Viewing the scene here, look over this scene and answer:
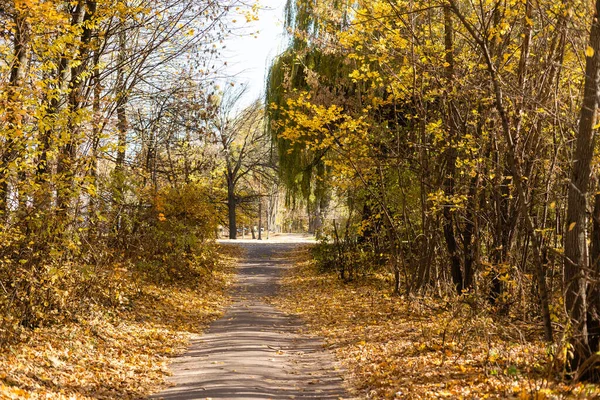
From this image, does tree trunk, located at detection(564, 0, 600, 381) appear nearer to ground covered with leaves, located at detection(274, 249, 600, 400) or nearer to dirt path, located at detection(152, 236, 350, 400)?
ground covered with leaves, located at detection(274, 249, 600, 400)

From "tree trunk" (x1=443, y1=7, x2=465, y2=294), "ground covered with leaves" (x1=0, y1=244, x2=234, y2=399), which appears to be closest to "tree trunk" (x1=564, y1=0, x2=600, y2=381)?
"tree trunk" (x1=443, y1=7, x2=465, y2=294)

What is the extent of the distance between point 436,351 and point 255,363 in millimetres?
2283

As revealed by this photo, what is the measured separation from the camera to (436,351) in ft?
27.8

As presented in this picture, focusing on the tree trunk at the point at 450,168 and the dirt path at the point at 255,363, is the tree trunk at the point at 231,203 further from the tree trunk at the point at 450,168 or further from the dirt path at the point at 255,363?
the tree trunk at the point at 450,168

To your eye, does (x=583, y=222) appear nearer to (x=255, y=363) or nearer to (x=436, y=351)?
(x=436, y=351)

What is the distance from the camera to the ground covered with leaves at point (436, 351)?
6316mm

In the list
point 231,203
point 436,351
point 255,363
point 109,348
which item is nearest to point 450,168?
point 436,351

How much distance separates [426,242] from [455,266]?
865 mm

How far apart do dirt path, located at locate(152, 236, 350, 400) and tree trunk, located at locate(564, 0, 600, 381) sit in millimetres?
2455

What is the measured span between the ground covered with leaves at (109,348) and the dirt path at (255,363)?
0.37 m

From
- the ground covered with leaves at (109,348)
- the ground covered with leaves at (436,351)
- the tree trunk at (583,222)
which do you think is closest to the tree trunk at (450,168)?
the ground covered with leaves at (436,351)

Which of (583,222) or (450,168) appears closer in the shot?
(583,222)

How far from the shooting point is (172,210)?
17.2 meters

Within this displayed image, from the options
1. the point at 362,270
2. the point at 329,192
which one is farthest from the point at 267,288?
the point at 329,192
